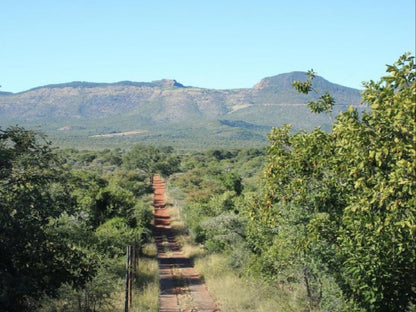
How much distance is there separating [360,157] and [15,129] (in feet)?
22.7

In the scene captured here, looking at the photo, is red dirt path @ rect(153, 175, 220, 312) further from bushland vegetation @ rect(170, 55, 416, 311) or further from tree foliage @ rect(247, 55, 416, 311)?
tree foliage @ rect(247, 55, 416, 311)

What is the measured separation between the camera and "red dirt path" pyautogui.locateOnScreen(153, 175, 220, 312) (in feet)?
58.0

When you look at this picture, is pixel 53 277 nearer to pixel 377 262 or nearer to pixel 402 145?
pixel 377 262

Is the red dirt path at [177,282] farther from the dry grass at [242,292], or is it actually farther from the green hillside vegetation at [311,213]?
the green hillside vegetation at [311,213]

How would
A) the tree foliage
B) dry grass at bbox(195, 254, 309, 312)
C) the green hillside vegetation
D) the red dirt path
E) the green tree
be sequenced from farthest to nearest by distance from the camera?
the red dirt path
dry grass at bbox(195, 254, 309, 312)
the green tree
the green hillside vegetation
the tree foliage

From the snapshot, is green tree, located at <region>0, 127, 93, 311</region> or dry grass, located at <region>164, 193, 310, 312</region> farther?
dry grass, located at <region>164, 193, 310, 312</region>

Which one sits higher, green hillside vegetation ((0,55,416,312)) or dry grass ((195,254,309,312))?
green hillside vegetation ((0,55,416,312))

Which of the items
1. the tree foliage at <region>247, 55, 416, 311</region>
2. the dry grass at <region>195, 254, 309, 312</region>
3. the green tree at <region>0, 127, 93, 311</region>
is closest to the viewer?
the tree foliage at <region>247, 55, 416, 311</region>

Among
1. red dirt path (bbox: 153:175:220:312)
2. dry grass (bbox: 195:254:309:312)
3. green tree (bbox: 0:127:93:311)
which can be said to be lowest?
red dirt path (bbox: 153:175:220:312)

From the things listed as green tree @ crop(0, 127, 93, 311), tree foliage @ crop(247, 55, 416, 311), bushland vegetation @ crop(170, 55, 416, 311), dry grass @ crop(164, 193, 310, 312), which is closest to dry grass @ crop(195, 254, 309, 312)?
dry grass @ crop(164, 193, 310, 312)

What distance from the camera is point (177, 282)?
71.8ft

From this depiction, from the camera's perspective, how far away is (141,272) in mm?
22562

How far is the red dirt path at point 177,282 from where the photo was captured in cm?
1767

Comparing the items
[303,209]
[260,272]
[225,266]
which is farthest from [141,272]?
[303,209]
